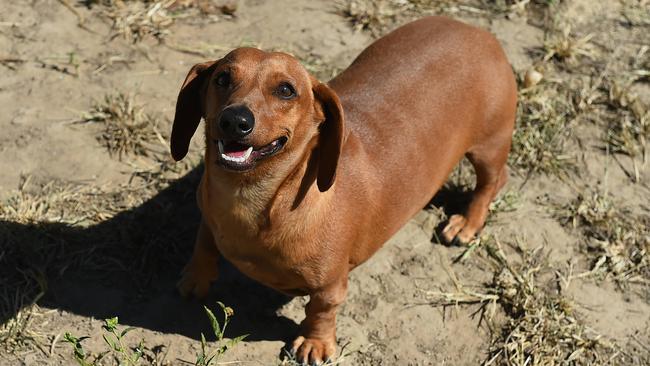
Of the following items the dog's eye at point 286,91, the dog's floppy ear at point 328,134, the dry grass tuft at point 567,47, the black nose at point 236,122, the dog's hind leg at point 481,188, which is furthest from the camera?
the dry grass tuft at point 567,47

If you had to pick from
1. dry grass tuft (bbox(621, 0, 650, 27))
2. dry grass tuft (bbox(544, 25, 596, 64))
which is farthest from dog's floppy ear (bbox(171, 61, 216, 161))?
dry grass tuft (bbox(621, 0, 650, 27))

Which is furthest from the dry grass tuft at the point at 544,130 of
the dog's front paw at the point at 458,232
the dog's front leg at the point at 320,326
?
the dog's front leg at the point at 320,326

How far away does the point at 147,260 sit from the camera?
5.04 metres

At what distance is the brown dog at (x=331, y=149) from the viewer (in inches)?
147

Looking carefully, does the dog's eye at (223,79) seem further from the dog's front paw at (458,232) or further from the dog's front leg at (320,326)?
the dog's front paw at (458,232)

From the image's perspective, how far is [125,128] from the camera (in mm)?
5602

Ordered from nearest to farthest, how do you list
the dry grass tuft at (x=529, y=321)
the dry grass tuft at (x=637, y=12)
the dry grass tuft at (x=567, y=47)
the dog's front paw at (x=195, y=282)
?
the dog's front paw at (x=195, y=282) → the dry grass tuft at (x=529, y=321) → the dry grass tuft at (x=567, y=47) → the dry grass tuft at (x=637, y=12)

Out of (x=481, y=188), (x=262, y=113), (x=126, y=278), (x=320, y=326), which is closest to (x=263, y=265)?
(x=320, y=326)

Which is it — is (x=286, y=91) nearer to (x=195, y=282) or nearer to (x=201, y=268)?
(x=201, y=268)

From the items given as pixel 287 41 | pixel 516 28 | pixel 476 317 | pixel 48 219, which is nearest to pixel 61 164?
pixel 48 219

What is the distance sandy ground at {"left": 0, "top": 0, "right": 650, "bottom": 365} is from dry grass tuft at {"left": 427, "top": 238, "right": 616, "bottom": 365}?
65mm

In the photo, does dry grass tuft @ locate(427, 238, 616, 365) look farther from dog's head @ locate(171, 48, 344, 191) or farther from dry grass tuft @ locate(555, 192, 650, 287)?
dog's head @ locate(171, 48, 344, 191)

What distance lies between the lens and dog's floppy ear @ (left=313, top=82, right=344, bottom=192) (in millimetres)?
3850

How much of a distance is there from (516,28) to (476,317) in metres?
2.63
